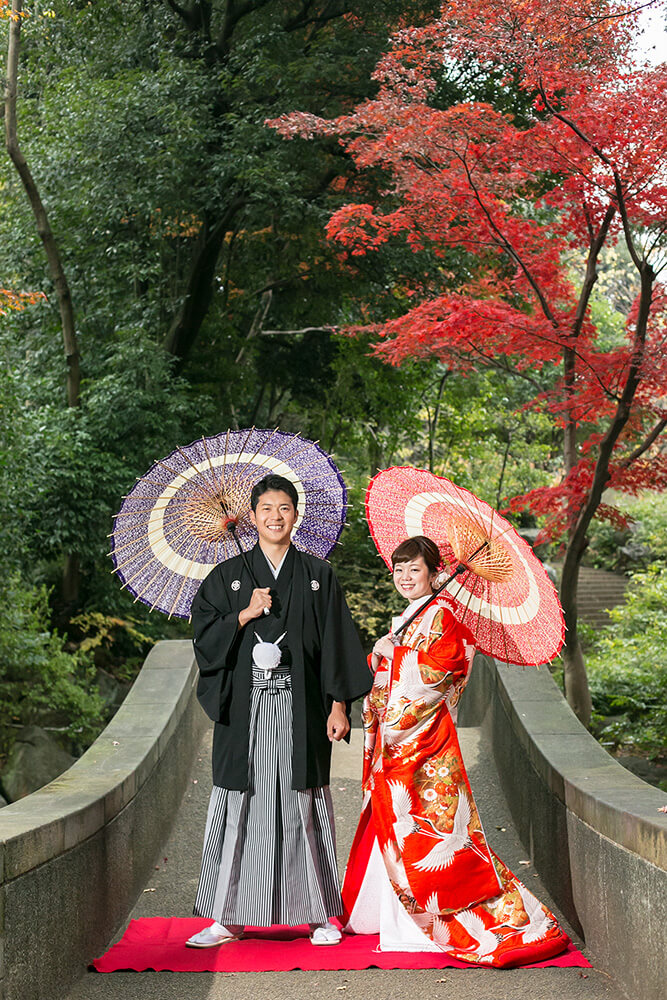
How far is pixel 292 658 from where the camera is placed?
3980mm

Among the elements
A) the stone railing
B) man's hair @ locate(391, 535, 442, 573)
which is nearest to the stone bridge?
the stone railing

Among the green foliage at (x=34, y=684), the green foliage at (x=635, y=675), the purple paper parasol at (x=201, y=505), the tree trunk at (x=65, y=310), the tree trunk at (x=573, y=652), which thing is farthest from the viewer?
the tree trunk at (x=65, y=310)

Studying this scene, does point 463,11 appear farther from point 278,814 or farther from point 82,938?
point 82,938

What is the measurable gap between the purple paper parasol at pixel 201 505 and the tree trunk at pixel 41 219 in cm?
659

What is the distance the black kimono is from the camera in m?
3.93

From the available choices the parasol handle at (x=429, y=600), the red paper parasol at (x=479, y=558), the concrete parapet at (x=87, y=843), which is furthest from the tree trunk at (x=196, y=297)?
the parasol handle at (x=429, y=600)

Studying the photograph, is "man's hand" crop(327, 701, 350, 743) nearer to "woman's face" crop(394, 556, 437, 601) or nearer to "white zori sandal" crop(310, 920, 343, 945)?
"woman's face" crop(394, 556, 437, 601)

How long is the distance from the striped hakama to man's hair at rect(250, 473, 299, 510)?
70cm

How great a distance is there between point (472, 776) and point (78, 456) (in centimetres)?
544

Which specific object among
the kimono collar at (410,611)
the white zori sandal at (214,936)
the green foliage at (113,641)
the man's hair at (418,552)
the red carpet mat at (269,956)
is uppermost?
the man's hair at (418,552)

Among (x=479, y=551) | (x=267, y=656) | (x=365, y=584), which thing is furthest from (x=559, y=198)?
(x=365, y=584)

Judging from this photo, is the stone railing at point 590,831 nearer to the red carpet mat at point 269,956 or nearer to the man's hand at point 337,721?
the red carpet mat at point 269,956

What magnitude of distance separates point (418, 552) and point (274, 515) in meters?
0.60

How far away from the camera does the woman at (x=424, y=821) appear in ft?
12.6
